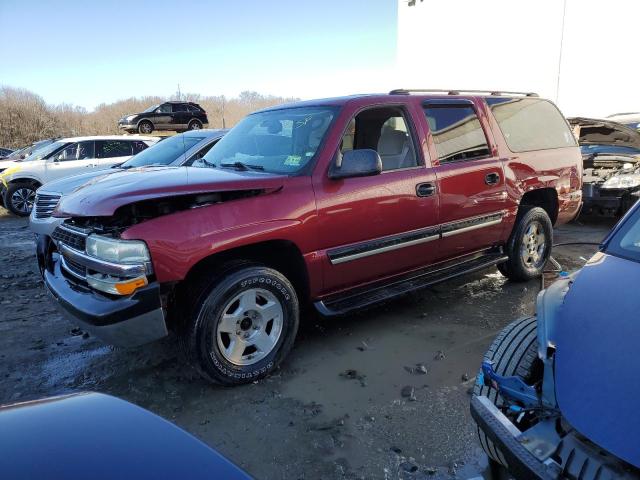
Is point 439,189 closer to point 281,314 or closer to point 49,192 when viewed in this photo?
point 281,314

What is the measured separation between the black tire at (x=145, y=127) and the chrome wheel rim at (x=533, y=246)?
20.1m

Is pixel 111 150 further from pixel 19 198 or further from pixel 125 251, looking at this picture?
pixel 125 251

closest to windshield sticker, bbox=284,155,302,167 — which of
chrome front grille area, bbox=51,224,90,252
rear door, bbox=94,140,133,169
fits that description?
chrome front grille area, bbox=51,224,90,252

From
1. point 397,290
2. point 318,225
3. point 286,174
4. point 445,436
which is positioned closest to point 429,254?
point 397,290

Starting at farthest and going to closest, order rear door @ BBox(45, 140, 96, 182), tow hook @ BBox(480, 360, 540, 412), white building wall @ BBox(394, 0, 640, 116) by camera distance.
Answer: white building wall @ BBox(394, 0, 640, 116) < rear door @ BBox(45, 140, 96, 182) < tow hook @ BBox(480, 360, 540, 412)

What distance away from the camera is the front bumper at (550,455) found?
1452mm

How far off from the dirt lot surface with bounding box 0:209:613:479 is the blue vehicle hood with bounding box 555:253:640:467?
3.12 ft

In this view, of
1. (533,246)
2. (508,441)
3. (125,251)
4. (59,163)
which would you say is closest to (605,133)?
(533,246)

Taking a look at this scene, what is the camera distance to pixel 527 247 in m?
5.10

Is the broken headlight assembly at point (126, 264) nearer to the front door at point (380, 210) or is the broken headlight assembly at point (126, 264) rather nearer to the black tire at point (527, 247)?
the front door at point (380, 210)

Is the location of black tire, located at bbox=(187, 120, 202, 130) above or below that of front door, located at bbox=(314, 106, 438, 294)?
above

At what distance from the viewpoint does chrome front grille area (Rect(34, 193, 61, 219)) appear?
6.28m

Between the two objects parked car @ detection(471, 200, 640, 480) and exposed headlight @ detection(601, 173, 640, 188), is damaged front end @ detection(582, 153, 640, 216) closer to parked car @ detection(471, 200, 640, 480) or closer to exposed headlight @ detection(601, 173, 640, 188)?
exposed headlight @ detection(601, 173, 640, 188)

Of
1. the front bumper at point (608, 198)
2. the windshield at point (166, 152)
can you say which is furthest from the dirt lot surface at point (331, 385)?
the front bumper at point (608, 198)
